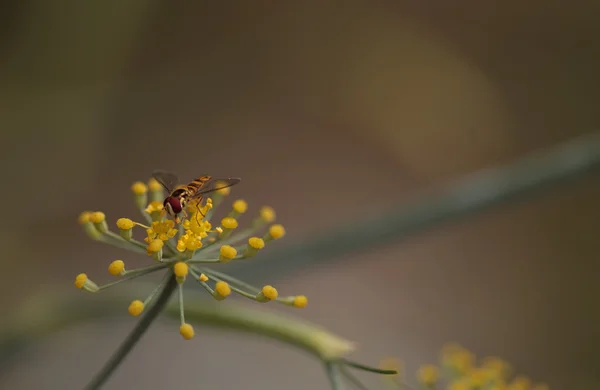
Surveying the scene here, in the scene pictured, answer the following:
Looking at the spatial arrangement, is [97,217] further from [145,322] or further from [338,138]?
[338,138]

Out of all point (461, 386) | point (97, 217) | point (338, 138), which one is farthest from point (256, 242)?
point (338, 138)

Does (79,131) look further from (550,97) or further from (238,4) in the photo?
(550,97)

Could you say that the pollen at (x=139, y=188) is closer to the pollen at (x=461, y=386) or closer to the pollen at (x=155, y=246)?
the pollen at (x=155, y=246)

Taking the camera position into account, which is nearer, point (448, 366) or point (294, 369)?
point (448, 366)

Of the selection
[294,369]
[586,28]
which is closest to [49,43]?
[294,369]

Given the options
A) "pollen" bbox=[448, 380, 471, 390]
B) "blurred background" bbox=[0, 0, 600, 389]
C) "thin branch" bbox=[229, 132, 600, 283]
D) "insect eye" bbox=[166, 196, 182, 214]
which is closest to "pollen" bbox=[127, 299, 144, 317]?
"insect eye" bbox=[166, 196, 182, 214]
